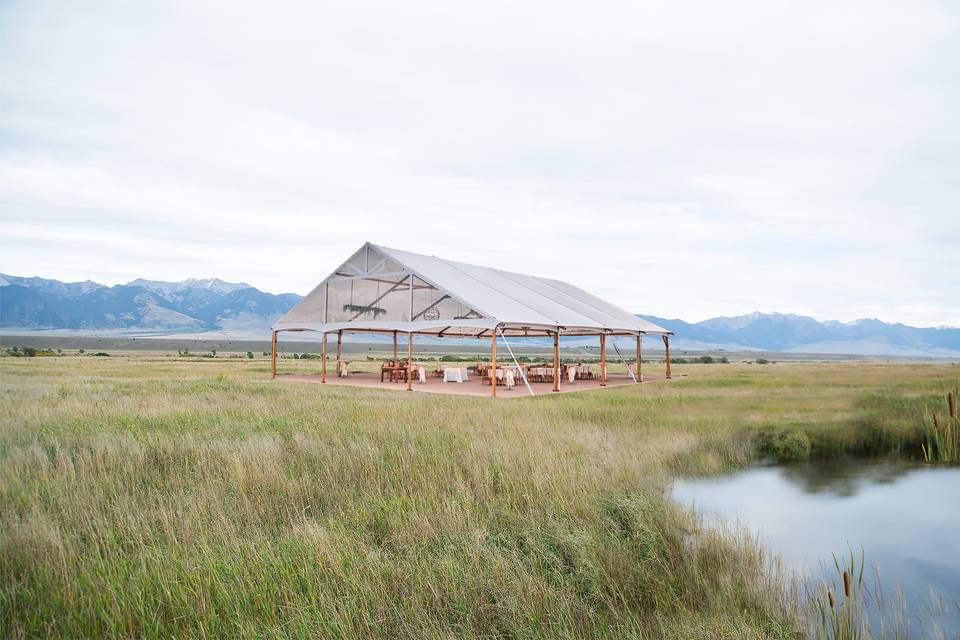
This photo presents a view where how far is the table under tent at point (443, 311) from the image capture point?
16484 millimetres

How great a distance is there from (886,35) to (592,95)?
7623 mm

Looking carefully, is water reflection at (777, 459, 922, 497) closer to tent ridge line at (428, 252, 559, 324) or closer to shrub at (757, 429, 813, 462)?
shrub at (757, 429, 813, 462)

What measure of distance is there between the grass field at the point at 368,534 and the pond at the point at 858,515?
0.59m

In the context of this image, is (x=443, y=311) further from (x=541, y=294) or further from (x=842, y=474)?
(x=842, y=474)

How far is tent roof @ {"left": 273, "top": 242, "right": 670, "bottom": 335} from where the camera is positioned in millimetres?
16125

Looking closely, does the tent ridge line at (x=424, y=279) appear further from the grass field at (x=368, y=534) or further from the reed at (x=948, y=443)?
the reed at (x=948, y=443)

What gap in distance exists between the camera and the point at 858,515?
221 inches

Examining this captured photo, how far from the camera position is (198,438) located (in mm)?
7203

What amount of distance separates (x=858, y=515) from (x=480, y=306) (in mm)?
11114

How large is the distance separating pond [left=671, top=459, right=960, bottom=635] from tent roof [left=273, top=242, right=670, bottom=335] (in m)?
9.32

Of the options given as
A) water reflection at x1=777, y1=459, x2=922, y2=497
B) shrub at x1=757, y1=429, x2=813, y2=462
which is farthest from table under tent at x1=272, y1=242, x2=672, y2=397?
water reflection at x1=777, y1=459, x2=922, y2=497

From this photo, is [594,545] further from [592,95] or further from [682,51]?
[592,95]

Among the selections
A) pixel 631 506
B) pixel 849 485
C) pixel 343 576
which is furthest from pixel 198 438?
pixel 849 485

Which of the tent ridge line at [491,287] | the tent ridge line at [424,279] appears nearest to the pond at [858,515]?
the tent ridge line at [424,279]
